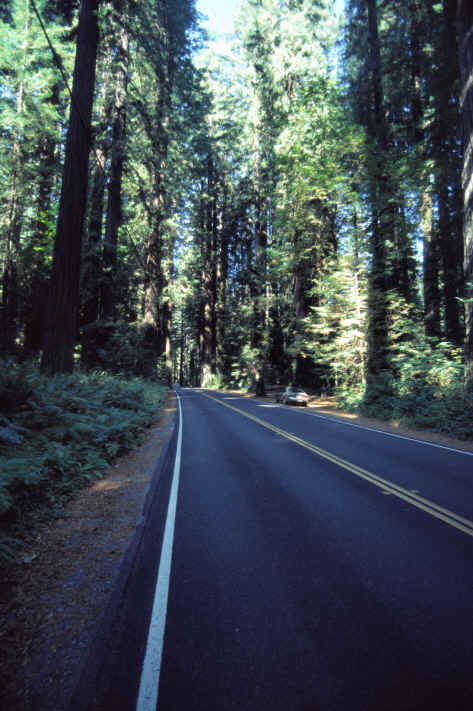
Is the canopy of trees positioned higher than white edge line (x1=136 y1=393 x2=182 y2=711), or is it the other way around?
the canopy of trees

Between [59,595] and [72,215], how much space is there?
864 cm

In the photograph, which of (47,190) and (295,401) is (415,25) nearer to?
(295,401)

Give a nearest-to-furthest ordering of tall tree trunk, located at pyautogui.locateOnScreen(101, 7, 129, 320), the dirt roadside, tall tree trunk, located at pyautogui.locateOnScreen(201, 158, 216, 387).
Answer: the dirt roadside < tall tree trunk, located at pyautogui.locateOnScreen(101, 7, 129, 320) < tall tree trunk, located at pyautogui.locateOnScreen(201, 158, 216, 387)

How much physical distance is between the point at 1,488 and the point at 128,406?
306 inches

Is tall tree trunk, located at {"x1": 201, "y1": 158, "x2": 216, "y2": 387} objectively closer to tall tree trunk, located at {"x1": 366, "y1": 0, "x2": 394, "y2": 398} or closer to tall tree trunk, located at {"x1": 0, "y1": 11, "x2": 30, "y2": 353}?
tall tree trunk, located at {"x1": 0, "y1": 11, "x2": 30, "y2": 353}

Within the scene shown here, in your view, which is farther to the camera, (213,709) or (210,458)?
(210,458)

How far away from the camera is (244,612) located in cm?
280

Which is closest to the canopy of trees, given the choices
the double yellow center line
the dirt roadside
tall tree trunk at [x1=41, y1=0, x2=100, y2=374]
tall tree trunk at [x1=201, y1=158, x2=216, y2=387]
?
tall tree trunk at [x1=41, y1=0, x2=100, y2=374]

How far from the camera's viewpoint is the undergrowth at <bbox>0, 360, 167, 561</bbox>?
14.2ft

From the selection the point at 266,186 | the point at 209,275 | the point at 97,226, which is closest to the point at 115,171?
the point at 97,226

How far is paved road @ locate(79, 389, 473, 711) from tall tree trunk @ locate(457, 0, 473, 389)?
273 inches

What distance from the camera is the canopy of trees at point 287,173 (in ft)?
37.4

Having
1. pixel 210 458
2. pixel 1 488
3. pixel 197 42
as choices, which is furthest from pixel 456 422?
pixel 197 42

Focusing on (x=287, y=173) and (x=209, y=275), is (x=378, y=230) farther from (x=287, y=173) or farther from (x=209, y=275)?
(x=209, y=275)
